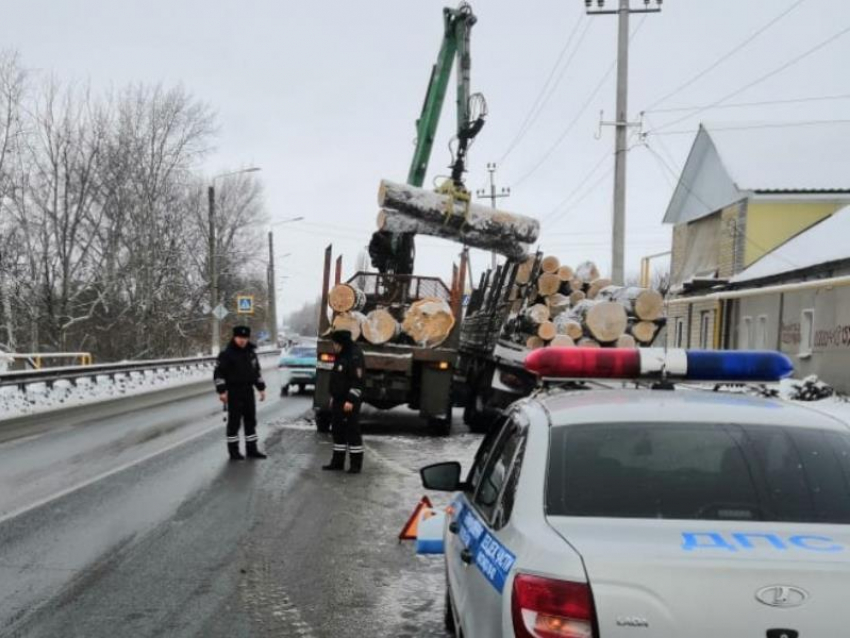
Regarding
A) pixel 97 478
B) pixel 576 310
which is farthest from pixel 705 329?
pixel 97 478

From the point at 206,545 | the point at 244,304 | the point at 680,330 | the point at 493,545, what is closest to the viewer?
the point at 493,545

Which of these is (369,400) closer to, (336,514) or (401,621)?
(336,514)

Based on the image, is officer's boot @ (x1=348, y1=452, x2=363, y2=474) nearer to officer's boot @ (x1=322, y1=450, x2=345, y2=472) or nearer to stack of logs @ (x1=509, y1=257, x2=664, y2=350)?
officer's boot @ (x1=322, y1=450, x2=345, y2=472)

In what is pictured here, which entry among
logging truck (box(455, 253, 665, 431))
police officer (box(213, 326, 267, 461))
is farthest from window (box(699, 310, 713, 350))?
police officer (box(213, 326, 267, 461))

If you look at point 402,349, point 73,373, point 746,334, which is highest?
point 746,334

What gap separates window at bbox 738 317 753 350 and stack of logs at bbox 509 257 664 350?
9.30 m

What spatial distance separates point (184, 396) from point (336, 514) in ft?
50.2

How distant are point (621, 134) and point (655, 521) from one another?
64.8 ft

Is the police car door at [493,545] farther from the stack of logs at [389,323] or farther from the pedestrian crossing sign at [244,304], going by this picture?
the pedestrian crossing sign at [244,304]

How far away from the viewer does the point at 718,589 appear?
87.0 inches

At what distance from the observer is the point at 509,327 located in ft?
50.8

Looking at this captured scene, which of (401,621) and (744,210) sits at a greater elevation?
(744,210)

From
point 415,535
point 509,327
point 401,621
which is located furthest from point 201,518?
point 509,327

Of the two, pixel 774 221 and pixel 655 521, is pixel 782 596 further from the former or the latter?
pixel 774 221
